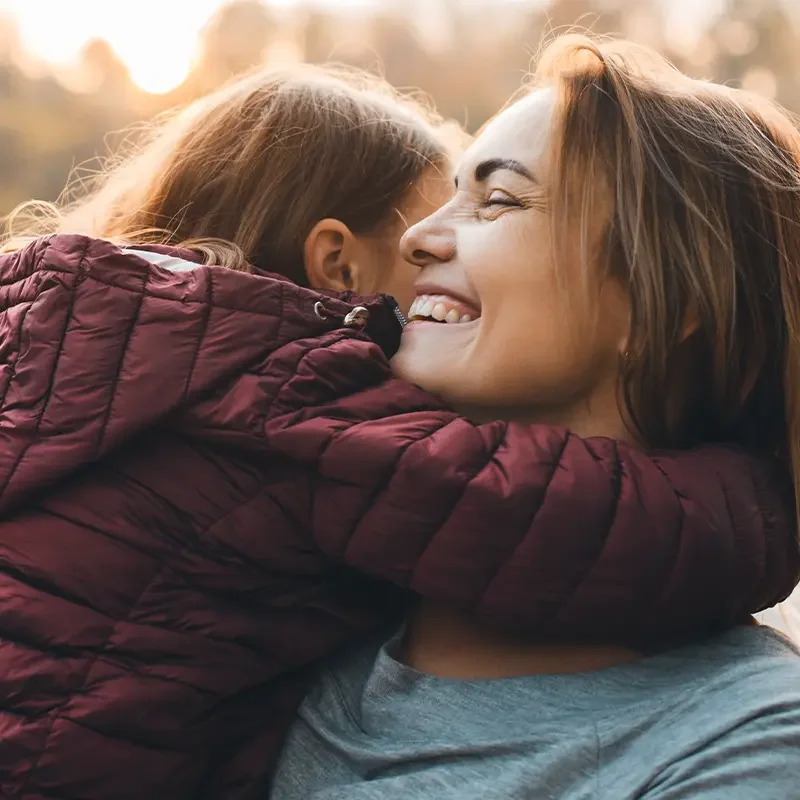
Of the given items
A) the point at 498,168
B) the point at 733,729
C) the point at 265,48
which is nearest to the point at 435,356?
the point at 498,168

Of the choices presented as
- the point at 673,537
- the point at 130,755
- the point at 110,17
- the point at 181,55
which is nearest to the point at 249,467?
the point at 130,755

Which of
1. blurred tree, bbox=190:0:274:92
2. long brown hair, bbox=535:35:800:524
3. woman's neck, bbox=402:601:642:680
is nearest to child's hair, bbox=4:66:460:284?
long brown hair, bbox=535:35:800:524

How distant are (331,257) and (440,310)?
241 millimetres

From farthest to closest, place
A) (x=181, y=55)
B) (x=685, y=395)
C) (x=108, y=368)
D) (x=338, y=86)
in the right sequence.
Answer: (x=181, y=55)
(x=338, y=86)
(x=685, y=395)
(x=108, y=368)

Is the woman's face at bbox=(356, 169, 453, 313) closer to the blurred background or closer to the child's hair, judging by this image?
the child's hair

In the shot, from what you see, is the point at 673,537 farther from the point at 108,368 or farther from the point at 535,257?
the point at 108,368

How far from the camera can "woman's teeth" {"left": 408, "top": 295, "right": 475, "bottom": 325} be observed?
0.97m

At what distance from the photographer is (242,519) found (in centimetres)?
82

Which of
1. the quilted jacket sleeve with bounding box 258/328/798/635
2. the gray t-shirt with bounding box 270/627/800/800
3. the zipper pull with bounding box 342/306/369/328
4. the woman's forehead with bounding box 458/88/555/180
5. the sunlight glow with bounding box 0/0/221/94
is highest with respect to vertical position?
the sunlight glow with bounding box 0/0/221/94

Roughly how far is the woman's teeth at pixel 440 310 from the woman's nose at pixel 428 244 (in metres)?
0.04

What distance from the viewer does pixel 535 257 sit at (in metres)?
0.91

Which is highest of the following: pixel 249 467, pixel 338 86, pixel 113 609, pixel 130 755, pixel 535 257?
pixel 338 86

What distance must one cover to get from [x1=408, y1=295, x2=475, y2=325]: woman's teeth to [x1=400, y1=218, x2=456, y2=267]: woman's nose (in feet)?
0.14

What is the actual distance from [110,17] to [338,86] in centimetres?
100
